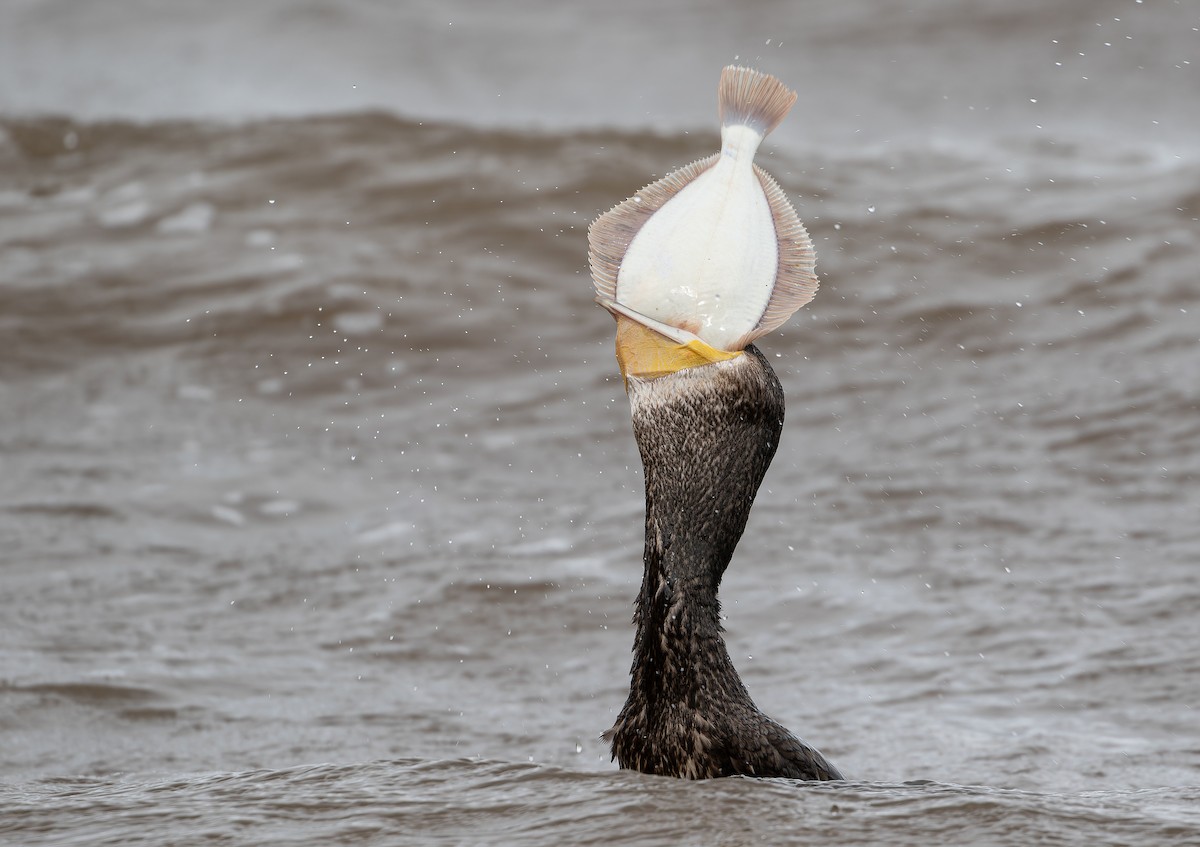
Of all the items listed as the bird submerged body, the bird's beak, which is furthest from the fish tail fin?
the bird's beak

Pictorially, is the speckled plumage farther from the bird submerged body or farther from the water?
the water

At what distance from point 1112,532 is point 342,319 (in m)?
4.44

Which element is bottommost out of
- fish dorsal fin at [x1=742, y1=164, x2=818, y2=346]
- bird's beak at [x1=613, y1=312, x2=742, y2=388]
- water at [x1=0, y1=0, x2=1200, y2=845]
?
water at [x1=0, y1=0, x2=1200, y2=845]

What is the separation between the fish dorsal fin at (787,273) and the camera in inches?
119

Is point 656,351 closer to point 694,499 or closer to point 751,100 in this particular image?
point 694,499

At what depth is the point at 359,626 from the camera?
5660mm

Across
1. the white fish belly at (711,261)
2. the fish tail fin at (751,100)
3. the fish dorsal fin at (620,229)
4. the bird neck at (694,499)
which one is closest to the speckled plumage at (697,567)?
the bird neck at (694,499)

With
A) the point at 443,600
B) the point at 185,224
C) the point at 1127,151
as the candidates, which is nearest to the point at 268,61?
the point at 185,224

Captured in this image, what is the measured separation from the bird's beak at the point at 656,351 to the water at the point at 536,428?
0.82 metres

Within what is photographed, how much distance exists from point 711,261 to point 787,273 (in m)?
0.16

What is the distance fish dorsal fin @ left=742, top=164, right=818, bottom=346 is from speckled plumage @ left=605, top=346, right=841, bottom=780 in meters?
0.10

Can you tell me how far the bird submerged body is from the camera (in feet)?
9.87

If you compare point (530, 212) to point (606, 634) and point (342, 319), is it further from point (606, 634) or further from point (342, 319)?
point (606, 634)

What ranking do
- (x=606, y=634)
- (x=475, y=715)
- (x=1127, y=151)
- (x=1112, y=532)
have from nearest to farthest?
(x=475, y=715) < (x=606, y=634) < (x=1112, y=532) < (x=1127, y=151)
